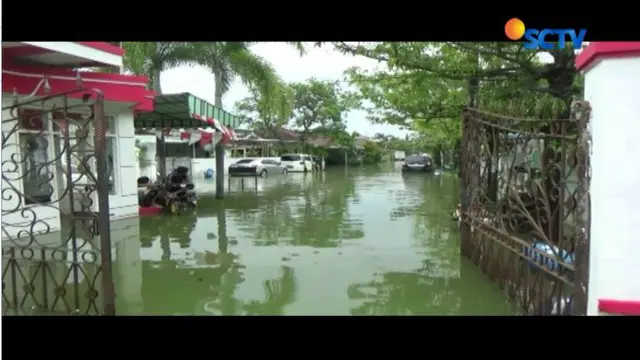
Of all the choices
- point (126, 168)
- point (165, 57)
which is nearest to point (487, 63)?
point (126, 168)

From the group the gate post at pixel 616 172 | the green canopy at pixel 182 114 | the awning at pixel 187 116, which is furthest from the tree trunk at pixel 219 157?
the gate post at pixel 616 172

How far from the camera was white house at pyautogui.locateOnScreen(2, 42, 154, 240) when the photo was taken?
689 centimetres

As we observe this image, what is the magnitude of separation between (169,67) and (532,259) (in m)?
11.9

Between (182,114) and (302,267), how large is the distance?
695cm

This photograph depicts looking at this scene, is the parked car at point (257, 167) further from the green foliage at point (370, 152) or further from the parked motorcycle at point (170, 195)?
the green foliage at point (370, 152)

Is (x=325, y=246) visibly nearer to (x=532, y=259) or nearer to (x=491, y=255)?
(x=491, y=255)

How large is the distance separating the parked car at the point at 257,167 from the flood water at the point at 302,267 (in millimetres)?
13801

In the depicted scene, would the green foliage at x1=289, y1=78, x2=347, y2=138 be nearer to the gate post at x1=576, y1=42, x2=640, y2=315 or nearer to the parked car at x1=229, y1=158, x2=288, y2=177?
the parked car at x1=229, y1=158, x2=288, y2=177

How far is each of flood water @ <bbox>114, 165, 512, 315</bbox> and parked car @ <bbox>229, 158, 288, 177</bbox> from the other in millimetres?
13801

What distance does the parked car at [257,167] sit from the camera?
24406mm

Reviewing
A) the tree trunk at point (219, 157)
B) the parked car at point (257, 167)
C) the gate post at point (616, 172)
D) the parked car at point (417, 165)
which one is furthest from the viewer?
the parked car at point (417, 165)

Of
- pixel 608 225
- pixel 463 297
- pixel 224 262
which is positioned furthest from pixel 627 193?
pixel 224 262

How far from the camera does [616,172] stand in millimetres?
2826
